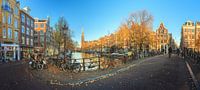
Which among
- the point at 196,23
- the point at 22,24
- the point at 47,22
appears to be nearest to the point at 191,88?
the point at 22,24

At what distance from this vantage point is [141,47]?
4875 cm

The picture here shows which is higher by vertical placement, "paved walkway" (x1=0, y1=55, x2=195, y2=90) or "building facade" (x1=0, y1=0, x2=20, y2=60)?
"building facade" (x1=0, y1=0, x2=20, y2=60)

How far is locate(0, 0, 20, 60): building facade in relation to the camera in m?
47.4

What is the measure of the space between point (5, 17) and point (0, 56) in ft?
27.3

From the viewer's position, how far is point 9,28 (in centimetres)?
5122

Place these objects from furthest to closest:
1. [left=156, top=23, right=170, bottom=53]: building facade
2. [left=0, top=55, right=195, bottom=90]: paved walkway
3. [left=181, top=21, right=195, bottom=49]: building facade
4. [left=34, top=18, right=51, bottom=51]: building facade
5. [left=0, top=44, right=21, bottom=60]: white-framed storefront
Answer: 1. [left=181, top=21, right=195, bottom=49]: building facade
2. [left=34, top=18, right=51, bottom=51]: building facade
3. [left=156, top=23, right=170, bottom=53]: building facade
4. [left=0, top=44, right=21, bottom=60]: white-framed storefront
5. [left=0, top=55, right=195, bottom=90]: paved walkway

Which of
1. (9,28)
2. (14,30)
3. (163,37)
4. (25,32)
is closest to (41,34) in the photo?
(25,32)

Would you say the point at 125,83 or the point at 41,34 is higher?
the point at 41,34

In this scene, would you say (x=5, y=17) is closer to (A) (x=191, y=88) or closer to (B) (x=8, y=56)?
(B) (x=8, y=56)

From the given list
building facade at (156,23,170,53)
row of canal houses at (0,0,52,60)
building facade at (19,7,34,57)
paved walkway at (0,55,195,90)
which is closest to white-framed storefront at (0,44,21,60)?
row of canal houses at (0,0,52,60)

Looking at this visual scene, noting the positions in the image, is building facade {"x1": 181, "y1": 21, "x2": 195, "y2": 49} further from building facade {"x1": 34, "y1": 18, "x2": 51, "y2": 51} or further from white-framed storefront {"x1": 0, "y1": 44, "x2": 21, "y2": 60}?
white-framed storefront {"x1": 0, "y1": 44, "x2": 21, "y2": 60}

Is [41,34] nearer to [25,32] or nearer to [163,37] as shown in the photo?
[25,32]

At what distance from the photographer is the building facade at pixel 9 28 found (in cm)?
4743

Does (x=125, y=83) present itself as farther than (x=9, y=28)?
No
